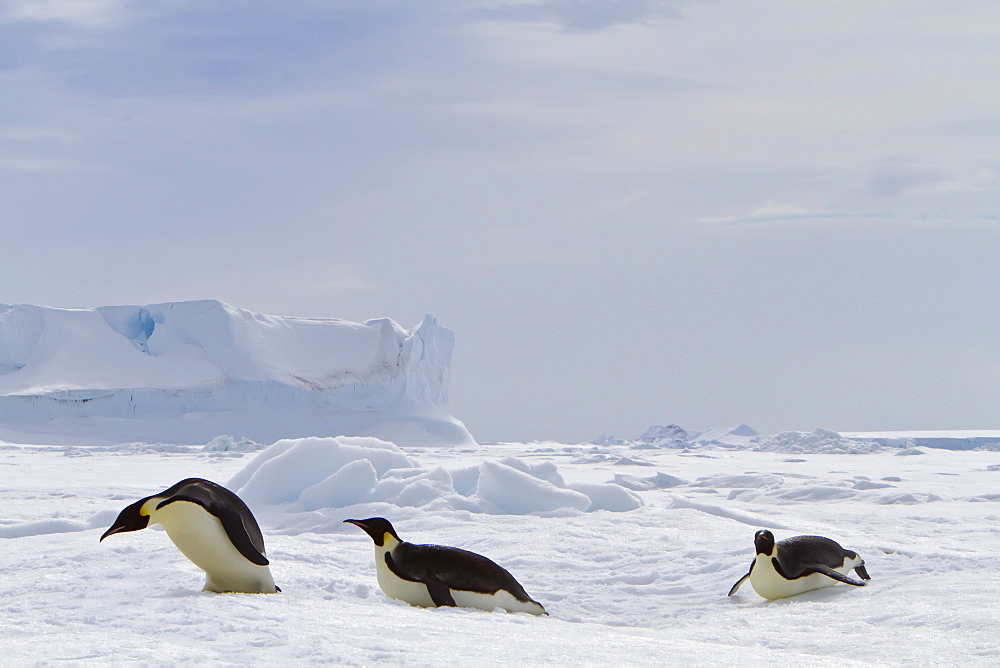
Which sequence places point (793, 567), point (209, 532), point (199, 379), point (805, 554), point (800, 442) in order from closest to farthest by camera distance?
point (209, 532), point (793, 567), point (805, 554), point (199, 379), point (800, 442)

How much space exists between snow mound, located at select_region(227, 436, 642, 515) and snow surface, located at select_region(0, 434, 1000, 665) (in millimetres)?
19

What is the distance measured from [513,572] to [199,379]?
19453 millimetres

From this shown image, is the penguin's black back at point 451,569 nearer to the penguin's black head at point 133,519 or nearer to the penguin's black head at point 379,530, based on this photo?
the penguin's black head at point 379,530

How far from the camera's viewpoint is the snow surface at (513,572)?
96.3 inches

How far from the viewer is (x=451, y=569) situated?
3.64 m

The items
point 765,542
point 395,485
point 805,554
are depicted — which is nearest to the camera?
point 765,542

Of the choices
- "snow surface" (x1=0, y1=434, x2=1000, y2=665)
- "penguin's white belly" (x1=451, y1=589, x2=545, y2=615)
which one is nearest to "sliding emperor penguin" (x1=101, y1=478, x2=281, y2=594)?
"snow surface" (x1=0, y1=434, x2=1000, y2=665)

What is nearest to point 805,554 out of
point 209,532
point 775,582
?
point 775,582

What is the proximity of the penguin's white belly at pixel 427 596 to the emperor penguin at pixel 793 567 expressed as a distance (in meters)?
1.23

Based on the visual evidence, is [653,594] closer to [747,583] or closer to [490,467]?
[747,583]

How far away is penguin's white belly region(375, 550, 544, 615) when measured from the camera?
11.8 feet

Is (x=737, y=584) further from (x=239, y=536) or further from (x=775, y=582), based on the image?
(x=239, y=536)

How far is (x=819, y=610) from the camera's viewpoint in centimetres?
376

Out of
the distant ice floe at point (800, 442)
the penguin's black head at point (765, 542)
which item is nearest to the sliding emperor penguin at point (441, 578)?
the penguin's black head at point (765, 542)
